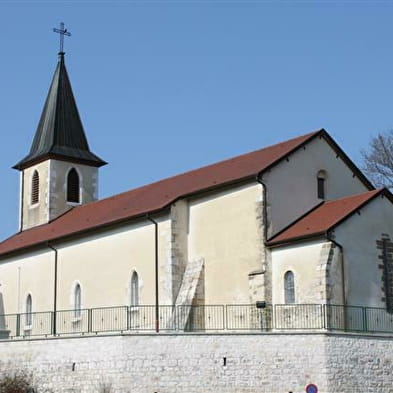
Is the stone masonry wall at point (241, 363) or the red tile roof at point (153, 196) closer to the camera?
the stone masonry wall at point (241, 363)

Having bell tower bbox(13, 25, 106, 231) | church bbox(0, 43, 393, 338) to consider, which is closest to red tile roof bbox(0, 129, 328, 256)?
church bbox(0, 43, 393, 338)

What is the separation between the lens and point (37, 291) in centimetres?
4322

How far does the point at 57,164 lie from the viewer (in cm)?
5088

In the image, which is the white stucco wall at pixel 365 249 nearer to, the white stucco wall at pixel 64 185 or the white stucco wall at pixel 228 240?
the white stucco wall at pixel 228 240

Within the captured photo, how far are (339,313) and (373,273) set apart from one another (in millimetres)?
2545

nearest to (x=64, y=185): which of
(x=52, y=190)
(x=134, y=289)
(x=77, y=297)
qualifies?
(x=52, y=190)

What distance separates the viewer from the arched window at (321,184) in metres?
34.9

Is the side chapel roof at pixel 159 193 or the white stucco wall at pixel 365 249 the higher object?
the side chapel roof at pixel 159 193

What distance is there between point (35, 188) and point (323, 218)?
24.7m

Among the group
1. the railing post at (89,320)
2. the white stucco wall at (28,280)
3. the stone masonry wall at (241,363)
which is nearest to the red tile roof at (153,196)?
the white stucco wall at (28,280)

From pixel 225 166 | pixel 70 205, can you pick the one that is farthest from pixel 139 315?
pixel 70 205

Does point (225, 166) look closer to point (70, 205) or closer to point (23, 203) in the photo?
point (70, 205)

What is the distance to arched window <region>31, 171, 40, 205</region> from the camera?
169 ft

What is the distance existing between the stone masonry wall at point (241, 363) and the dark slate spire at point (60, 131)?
23.4 metres
